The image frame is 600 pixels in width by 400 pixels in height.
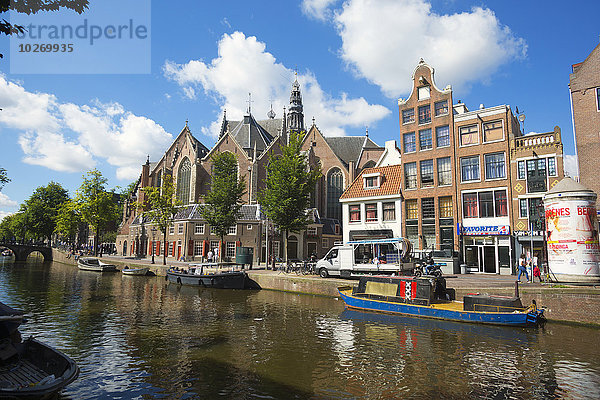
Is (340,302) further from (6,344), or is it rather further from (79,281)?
(79,281)

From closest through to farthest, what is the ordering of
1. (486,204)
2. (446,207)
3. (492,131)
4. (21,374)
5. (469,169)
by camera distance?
(21,374) < (486,204) < (492,131) < (469,169) < (446,207)

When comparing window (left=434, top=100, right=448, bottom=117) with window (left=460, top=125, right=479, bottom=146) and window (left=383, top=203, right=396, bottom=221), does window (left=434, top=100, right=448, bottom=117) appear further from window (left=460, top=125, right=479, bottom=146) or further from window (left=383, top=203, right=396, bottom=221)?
window (left=383, top=203, right=396, bottom=221)

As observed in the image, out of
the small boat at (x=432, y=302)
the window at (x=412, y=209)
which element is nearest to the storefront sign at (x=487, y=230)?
the window at (x=412, y=209)

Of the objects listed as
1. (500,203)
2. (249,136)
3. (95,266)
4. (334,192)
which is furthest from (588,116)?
(95,266)

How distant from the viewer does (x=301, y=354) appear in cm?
1199

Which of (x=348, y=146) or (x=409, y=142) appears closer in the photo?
(x=409, y=142)

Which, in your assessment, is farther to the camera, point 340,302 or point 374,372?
point 340,302

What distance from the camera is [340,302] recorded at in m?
22.6

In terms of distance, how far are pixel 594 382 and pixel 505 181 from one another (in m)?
22.1

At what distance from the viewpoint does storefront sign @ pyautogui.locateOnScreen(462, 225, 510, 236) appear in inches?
1116

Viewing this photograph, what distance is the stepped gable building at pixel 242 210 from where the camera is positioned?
4388 cm

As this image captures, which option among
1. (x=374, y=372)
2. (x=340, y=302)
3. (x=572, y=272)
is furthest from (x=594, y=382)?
(x=340, y=302)

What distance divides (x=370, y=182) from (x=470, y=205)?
982cm

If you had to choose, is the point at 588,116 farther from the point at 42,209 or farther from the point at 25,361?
the point at 42,209
